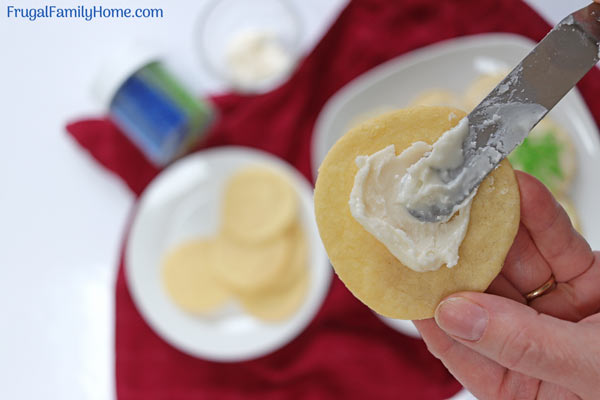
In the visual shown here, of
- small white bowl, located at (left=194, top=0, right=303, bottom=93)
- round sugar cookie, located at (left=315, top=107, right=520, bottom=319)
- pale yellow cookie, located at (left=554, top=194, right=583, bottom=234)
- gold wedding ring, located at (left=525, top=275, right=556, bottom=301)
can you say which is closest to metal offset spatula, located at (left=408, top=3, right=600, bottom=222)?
round sugar cookie, located at (left=315, top=107, right=520, bottom=319)

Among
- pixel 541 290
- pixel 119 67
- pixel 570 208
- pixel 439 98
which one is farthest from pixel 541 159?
pixel 119 67

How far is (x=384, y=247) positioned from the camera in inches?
20.1

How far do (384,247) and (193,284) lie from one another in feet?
1.77

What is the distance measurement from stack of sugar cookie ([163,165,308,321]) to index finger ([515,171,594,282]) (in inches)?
17.2

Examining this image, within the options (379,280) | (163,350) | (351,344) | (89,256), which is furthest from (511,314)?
(89,256)

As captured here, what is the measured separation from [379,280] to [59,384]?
0.70 meters

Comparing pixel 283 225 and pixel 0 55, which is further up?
pixel 0 55

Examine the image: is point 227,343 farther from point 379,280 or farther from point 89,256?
point 379,280

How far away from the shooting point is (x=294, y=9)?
1.00m

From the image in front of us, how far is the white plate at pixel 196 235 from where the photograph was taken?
Result: 94 centimetres

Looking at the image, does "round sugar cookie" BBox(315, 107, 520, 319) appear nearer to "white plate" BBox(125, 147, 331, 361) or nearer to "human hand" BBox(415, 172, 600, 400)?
"human hand" BBox(415, 172, 600, 400)

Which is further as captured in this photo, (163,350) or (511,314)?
(163,350)

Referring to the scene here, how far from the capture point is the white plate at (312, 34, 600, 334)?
0.88 metres

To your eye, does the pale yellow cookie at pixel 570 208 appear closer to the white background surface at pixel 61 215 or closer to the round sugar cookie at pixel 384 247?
the white background surface at pixel 61 215
